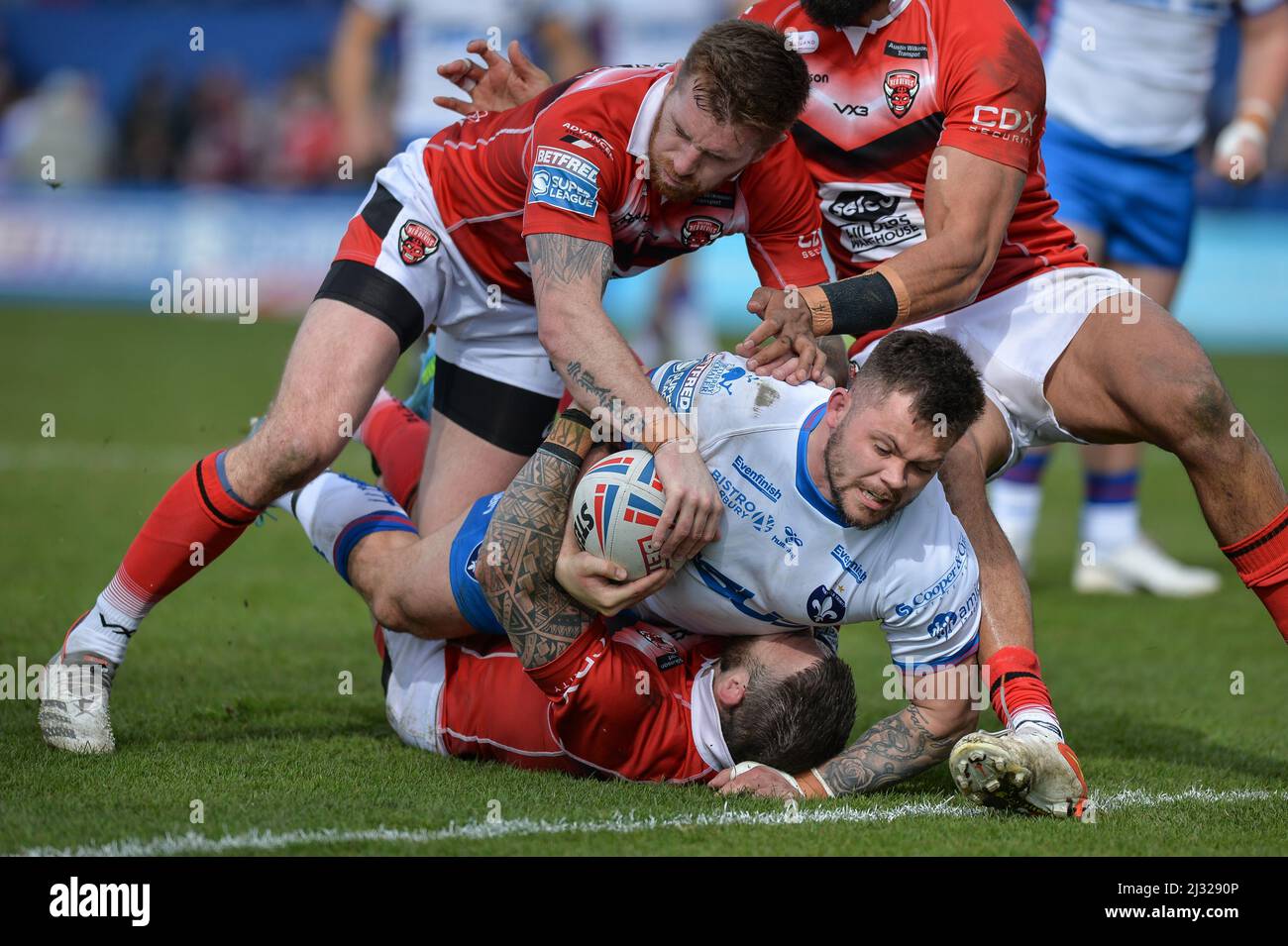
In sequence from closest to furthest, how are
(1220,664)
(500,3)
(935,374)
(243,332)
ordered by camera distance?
(935,374)
(1220,664)
(500,3)
(243,332)

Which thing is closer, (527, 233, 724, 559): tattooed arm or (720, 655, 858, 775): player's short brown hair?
(527, 233, 724, 559): tattooed arm

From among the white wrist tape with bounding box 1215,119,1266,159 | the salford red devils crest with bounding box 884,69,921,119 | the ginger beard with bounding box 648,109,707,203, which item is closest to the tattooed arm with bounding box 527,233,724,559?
the ginger beard with bounding box 648,109,707,203

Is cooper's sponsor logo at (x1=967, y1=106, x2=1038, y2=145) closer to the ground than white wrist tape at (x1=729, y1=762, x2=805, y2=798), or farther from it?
Answer: farther from it

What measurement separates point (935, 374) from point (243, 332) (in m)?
16.6

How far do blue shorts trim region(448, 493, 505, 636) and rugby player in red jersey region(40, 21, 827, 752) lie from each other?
497mm

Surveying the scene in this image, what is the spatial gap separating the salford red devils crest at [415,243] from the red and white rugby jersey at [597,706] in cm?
130

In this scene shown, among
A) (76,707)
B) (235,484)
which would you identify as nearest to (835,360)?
(235,484)

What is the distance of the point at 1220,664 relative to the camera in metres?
6.82

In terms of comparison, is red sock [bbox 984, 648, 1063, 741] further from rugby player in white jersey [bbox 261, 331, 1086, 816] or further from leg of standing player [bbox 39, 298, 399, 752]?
leg of standing player [bbox 39, 298, 399, 752]

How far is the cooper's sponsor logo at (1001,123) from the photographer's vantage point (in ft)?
16.6

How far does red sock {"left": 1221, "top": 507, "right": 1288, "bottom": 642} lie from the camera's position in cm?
489

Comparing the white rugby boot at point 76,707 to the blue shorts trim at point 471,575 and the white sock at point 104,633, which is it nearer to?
the white sock at point 104,633
